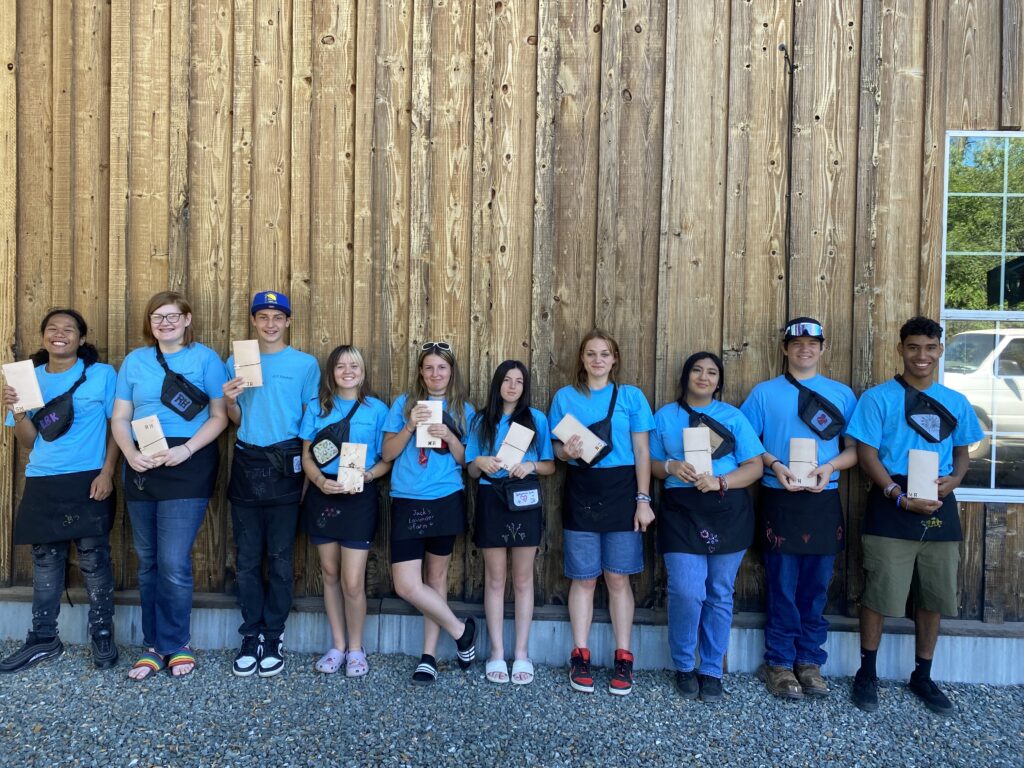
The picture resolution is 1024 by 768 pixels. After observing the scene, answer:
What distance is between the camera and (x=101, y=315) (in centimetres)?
418

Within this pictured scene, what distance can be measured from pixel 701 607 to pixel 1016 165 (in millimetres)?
3355

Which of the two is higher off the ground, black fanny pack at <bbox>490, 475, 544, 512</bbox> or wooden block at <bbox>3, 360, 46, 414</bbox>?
wooden block at <bbox>3, 360, 46, 414</bbox>

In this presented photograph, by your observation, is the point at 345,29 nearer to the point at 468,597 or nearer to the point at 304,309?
the point at 304,309

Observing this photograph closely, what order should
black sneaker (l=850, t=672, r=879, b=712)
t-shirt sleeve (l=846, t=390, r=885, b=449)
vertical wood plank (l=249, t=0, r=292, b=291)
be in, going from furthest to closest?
vertical wood plank (l=249, t=0, r=292, b=291), t-shirt sleeve (l=846, t=390, r=885, b=449), black sneaker (l=850, t=672, r=879, b=712)

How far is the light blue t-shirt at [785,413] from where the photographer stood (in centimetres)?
359

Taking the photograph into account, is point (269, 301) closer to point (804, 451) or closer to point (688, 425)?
point (688, 425)

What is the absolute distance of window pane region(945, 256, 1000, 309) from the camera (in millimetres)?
3945

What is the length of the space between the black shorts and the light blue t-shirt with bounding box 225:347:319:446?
0.90 m

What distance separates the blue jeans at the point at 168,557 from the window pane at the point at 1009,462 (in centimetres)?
482

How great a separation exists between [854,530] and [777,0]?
333 centimetres

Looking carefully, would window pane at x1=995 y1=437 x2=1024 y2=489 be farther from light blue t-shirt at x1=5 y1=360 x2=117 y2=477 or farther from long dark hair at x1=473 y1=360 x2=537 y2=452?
light blue t-shirt at x1=5 y1=360 x2=117 y2=477

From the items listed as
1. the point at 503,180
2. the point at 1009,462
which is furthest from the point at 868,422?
the point at 503,180

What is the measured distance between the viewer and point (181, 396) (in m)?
3.64

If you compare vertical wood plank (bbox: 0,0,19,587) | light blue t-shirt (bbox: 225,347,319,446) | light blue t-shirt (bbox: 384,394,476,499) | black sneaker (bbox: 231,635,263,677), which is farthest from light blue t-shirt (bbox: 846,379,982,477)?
vertical wood plank (bbox: 0,0,19,587)
